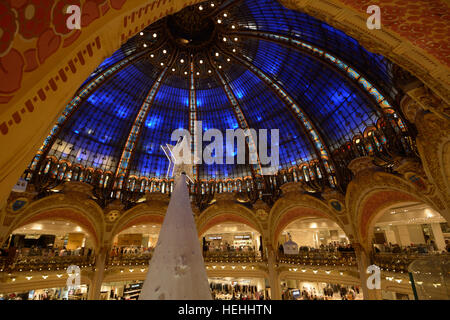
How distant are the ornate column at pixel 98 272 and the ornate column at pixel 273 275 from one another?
59.1 ft

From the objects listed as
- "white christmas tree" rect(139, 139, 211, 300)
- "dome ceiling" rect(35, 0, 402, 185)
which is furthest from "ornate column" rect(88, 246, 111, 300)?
"white christmas tree" rect(139, 139, 211, 300)

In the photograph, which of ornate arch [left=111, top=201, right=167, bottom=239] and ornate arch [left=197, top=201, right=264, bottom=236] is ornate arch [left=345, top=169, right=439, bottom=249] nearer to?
ornate arch [left=197, top=201, right=264, bottom=236]

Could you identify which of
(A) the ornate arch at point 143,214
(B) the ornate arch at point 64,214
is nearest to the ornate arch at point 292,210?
(A) the ornate arch at point 143,214

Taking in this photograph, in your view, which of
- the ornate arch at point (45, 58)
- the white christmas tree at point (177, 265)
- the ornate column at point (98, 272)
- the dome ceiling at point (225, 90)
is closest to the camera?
the ornate arch at point (45, 58)

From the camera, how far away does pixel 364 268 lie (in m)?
18.0

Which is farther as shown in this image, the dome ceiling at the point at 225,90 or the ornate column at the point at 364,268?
the dome ceiling at the point at 225,90

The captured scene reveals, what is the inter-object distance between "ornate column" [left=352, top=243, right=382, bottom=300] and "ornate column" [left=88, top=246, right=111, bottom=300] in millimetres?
24823

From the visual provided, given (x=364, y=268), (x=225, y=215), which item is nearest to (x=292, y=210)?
(x=364, y=268)

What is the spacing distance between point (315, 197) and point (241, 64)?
16223mm

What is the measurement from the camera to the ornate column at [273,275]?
22.7 meters

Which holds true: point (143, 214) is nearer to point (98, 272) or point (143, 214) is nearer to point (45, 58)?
point (98, 272)

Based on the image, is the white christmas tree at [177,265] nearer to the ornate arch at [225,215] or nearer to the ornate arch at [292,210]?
the ornate arch at [292,210]

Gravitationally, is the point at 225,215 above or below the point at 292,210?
below

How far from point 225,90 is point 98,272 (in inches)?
957
